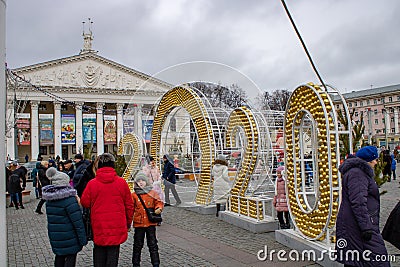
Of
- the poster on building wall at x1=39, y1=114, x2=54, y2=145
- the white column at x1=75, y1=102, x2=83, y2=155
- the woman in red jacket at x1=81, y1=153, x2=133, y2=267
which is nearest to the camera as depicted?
the woman in red jacket at x1=81, y1=153, x2=133, y2=267

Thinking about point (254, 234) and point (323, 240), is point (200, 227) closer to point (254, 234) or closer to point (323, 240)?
point (254, 234)

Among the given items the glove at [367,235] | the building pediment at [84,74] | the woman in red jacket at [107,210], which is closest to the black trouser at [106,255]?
the woman in red jacket at [107,210]

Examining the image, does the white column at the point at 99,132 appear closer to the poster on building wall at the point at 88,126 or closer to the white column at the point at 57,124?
the poster on building wall at the point at 88,126

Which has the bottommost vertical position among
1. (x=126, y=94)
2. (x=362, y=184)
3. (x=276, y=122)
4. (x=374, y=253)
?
(x=374, y=253)

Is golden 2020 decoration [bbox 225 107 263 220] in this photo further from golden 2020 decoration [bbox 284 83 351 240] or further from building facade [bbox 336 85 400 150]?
building facade [bbox 336 85 400 150]

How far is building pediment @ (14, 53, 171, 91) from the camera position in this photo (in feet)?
183

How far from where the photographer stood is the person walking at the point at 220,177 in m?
9.42

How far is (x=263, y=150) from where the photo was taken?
31.3ft

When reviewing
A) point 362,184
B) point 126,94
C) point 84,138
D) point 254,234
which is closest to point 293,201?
point 254,234

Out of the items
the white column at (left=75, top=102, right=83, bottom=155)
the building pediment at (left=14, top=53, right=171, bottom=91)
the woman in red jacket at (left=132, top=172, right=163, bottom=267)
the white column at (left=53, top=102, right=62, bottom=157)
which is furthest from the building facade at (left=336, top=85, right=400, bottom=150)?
the woman in red jacket at (left=132, top=172, right=163, bottom=267)

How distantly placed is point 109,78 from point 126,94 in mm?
3321

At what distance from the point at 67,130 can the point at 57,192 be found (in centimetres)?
5026

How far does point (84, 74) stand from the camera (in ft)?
191

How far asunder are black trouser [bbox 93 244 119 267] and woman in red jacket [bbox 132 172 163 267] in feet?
3.41
